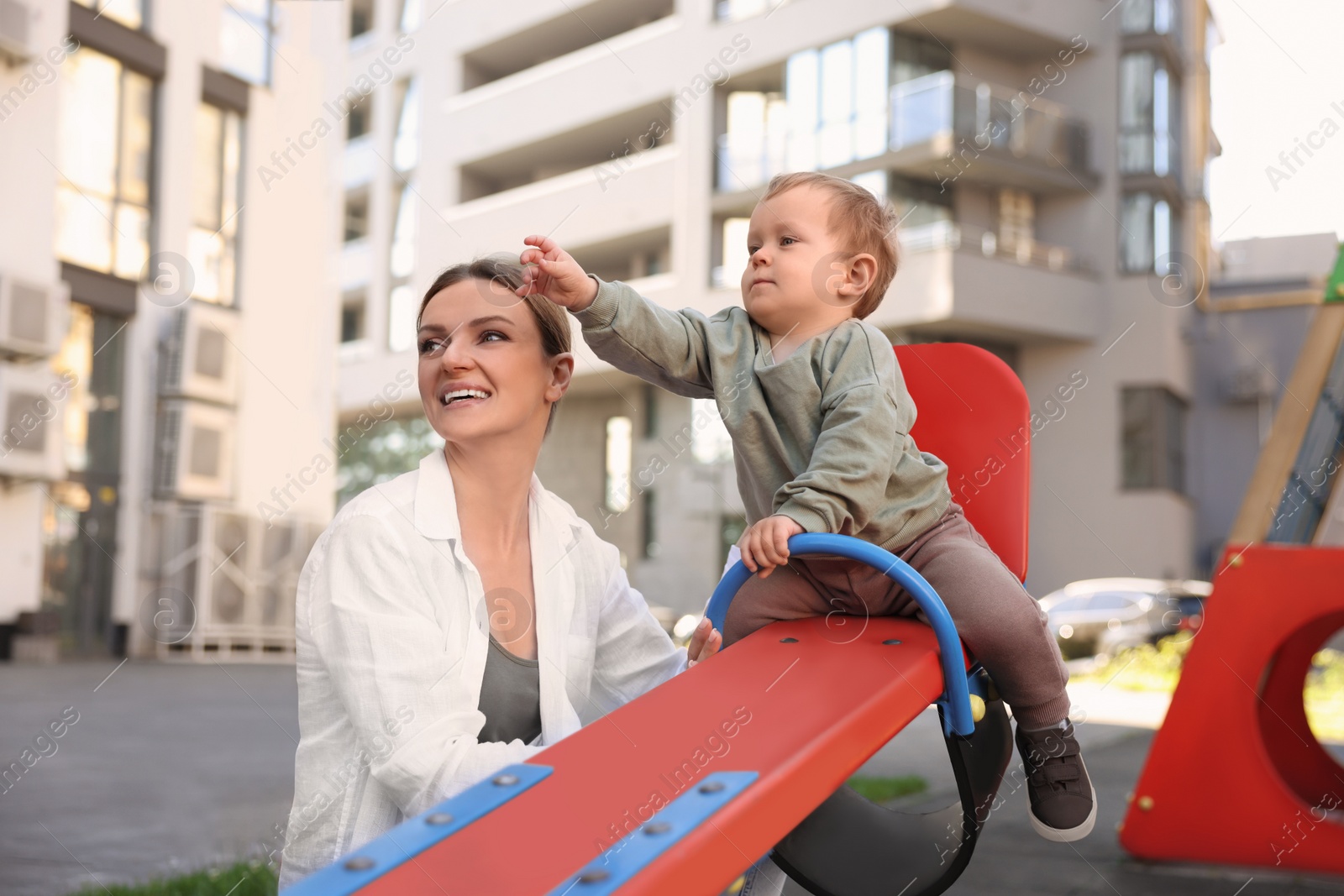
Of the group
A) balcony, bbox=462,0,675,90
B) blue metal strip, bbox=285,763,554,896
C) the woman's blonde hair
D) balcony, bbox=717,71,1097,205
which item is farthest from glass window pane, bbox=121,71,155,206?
blue metal strip, bbox=285,763,554,896

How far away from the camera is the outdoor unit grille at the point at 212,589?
1650 centimetres

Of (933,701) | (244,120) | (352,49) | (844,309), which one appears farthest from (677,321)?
(352,49)

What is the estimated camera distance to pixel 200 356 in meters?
16.8

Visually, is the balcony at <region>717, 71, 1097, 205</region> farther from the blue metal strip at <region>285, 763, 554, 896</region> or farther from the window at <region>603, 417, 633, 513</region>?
the blue metal strip at <region>285, 763, 554, 896</region>

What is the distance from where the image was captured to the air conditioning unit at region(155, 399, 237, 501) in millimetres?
16484

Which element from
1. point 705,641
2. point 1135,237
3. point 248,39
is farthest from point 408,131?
point 705,641

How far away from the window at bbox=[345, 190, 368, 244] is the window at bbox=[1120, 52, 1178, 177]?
1592cm

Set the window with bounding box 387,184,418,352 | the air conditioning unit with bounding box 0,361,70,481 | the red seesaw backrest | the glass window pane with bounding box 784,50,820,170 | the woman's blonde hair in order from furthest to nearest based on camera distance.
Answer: the window with bounding box 387,184,418,352 → the glass window pane with bounding box 784,50,820,170 → the air conditioning unit with bounding box 0,361,70,481 → the red seesaw backrest → the woman's blonde hair

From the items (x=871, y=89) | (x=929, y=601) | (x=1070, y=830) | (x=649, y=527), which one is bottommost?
(x=649, y=527)

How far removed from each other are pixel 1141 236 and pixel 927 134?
507cm

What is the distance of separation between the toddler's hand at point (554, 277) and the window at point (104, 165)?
14921 mm

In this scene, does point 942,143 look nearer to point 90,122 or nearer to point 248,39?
point 248,39

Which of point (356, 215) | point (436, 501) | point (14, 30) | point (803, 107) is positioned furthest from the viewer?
point (356, 215)

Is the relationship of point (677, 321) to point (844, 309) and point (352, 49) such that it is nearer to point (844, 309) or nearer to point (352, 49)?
point (844, 309)
